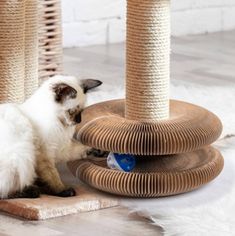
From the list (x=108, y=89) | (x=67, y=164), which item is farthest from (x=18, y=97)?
(x=108, y=89)

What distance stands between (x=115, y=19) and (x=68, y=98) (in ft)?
7.08

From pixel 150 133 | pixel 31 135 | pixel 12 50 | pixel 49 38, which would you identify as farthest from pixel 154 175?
pixel 49 38

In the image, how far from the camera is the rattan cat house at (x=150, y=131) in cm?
193

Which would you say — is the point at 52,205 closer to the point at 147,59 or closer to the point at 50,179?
the point at 50,179

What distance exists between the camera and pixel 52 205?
6.07 ft

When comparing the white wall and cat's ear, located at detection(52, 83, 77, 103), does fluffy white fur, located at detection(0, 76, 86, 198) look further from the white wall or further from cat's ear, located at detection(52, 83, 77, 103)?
A: the white wall

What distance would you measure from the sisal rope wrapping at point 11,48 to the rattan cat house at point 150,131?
28 centimetres

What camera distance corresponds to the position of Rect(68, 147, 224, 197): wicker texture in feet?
6.32

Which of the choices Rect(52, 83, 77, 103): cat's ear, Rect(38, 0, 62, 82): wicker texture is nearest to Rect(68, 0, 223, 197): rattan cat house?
Rect(52, 83, 77, 103): cat's ear

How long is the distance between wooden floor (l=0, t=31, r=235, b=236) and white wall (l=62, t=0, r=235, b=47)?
0.23 feet

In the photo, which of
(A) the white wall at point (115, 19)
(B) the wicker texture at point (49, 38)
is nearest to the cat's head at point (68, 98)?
(B) the wicker texture at point (49, 38)

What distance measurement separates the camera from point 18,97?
7.43 ft

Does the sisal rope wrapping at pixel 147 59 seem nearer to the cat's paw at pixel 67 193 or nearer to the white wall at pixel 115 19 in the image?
the cat's paw at pixel 67 193

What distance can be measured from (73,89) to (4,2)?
1.37ft
